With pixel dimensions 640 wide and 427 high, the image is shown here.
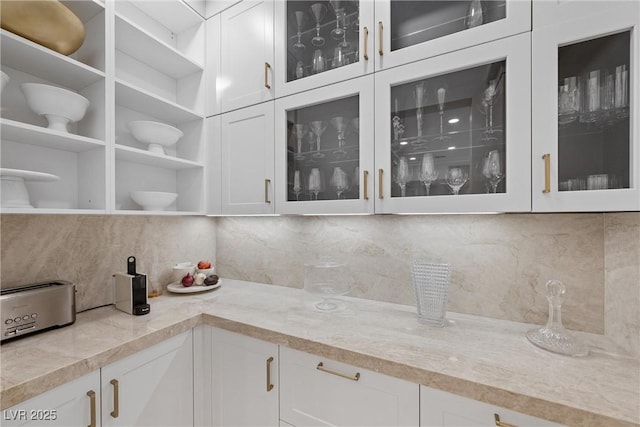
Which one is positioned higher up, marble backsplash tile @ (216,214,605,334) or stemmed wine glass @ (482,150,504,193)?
stemmed wine glass @ (482,150,504,193)

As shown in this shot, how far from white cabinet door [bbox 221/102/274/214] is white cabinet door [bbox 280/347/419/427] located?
0.77 metres

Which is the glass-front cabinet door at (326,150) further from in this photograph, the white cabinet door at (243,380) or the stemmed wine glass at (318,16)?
the white cabinet door at (243,380)

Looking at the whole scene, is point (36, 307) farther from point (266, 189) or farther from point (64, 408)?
point (266, 189)

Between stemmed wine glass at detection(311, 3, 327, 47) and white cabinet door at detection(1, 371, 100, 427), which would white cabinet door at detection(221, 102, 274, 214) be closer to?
stemmed wine glass at detection(311, 3, 327, 47)

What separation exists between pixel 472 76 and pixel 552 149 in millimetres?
386

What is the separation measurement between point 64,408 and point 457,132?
162 cm

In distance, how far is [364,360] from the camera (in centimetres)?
91

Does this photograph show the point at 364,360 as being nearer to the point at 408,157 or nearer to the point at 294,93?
the point at 408,157

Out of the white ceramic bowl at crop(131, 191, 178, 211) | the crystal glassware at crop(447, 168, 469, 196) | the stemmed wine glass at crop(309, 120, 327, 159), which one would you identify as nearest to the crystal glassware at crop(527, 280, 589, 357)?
the crystal glassware at crop(447, 168, 469, 196)

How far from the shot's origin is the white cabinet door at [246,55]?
58.0 inches

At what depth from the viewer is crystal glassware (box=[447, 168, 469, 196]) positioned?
106 centimetres

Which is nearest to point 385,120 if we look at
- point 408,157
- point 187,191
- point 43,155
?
point 408,157

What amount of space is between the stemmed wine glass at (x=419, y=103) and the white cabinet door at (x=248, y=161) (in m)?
0.72

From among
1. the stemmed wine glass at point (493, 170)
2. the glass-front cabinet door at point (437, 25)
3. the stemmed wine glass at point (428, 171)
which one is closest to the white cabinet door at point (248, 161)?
the glass-front cabinet door at point (437, 25)
